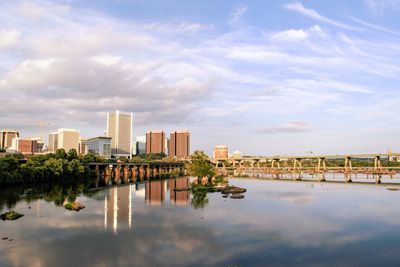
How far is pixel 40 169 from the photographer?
392 feet

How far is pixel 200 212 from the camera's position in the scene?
225 feet

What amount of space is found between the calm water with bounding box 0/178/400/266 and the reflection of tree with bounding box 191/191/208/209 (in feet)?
0.80

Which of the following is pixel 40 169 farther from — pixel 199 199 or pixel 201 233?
pixel 201 233

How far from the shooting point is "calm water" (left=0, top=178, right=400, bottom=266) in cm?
3925

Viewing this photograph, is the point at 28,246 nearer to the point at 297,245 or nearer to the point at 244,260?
the point at 244,260

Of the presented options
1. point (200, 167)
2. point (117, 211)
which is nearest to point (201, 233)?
point (117, 211)

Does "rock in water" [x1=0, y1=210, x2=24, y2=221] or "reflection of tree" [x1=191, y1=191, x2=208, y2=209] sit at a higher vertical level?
"rock in water" [x1=0, y1=210, x2=24, y2=221]

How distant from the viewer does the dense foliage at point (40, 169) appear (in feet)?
343

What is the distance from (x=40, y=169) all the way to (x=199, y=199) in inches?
2476

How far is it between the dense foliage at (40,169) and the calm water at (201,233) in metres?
24.5

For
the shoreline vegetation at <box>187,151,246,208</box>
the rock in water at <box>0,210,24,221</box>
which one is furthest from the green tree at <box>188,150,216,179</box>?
the rock in water at <box>0,210,24,221</box>

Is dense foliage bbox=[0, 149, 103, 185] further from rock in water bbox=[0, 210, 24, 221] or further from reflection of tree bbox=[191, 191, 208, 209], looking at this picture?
reflection of tree bbox=[191, 191, 208, 209]

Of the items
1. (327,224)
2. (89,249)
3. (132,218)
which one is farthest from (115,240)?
(327,224)

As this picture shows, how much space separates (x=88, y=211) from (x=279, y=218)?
36.8m
